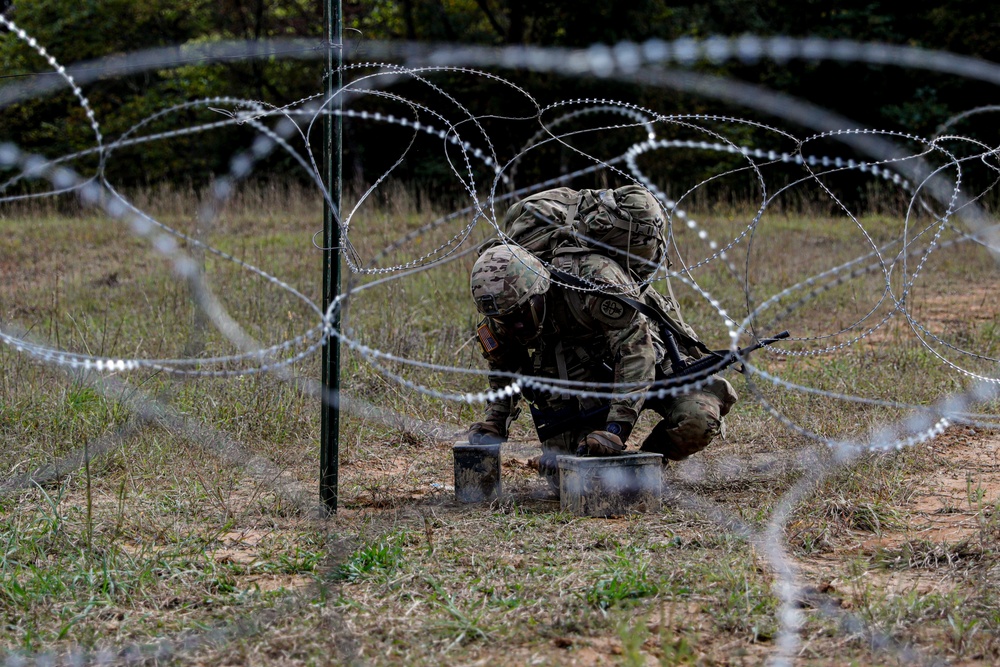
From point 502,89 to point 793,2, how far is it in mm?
6424

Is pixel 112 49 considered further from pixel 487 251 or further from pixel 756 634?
pixel 756 634

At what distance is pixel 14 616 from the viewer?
10.2 feet

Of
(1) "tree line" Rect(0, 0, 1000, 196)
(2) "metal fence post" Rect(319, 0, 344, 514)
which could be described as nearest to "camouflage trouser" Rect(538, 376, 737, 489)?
(2) "metal fence post" Rect(319, 0, 344, 514)

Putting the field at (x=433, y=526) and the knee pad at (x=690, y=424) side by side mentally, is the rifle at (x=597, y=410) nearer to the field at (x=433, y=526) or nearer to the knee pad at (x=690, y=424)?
the knee pad at (x=690, y=424)

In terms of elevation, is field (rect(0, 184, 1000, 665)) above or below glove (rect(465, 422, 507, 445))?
below

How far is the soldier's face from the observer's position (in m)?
4.26

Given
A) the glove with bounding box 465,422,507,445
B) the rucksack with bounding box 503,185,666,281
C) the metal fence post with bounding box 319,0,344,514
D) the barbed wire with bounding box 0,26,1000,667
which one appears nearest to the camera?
the barbed wire with bounding box 0,26,1000,667

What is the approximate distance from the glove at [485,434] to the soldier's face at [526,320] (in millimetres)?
469

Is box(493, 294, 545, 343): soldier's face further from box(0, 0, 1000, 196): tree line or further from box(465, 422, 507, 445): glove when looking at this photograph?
box(0, 0, 1000, 196): tree line

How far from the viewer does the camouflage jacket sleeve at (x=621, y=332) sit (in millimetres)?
4320

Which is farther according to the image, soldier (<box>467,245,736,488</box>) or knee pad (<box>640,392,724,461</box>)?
knee pad (<box>640,392,724,461</box>)

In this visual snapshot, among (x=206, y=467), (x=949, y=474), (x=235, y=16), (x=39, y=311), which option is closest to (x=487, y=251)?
(x=206, y=467)

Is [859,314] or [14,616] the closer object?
[14,616]

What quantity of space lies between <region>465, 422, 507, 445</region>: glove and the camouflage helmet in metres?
0.62
